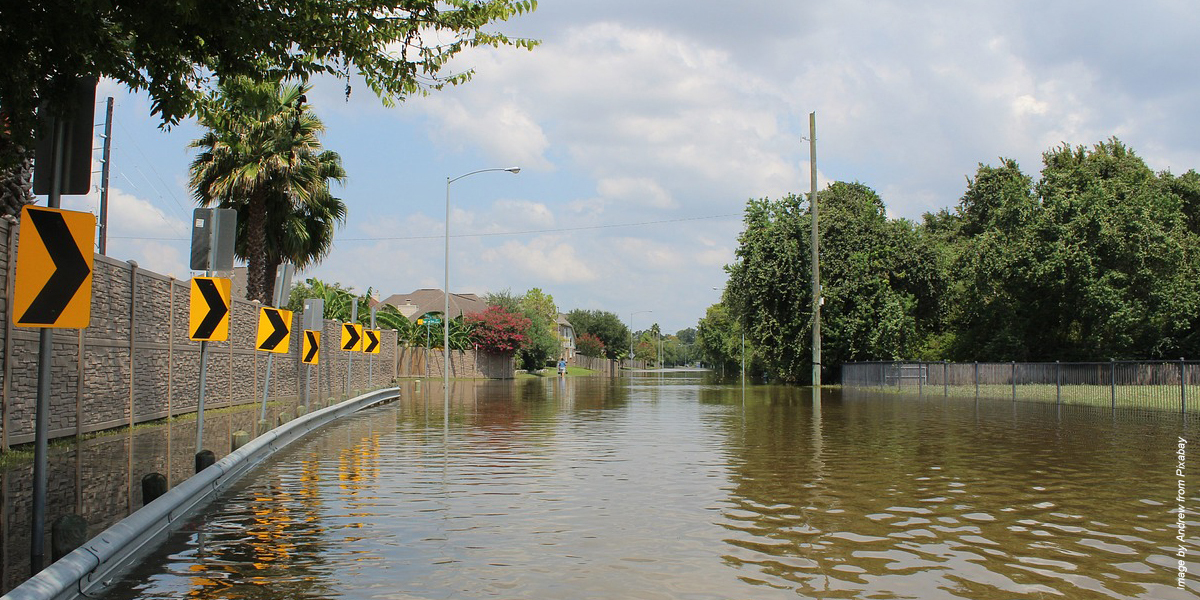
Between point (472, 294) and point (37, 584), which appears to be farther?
point (472, 294)

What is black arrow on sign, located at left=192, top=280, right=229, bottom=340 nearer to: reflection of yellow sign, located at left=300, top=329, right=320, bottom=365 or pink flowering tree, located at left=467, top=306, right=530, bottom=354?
reflection of yellow sign, located at left=300, top=329, right=320, bottom=365

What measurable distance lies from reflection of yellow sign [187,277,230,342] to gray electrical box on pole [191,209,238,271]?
244 mm

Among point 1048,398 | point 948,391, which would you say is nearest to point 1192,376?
A: point 1048,398

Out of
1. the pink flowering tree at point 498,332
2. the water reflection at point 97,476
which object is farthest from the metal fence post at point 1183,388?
the pink flowering tree at point 498,332

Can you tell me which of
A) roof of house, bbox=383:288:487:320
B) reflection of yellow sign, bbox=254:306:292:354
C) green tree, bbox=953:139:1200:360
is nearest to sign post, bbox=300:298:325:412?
reflection of yellow sign, bbox=254:306:292:354

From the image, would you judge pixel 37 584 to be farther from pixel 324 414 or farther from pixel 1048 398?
pixel 1048 398

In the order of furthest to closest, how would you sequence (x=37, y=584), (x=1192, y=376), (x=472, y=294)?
(x=472, y=294)
(x=1192, y=376)
(x=37, y=584)

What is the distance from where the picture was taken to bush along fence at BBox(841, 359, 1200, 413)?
25266 millimetres

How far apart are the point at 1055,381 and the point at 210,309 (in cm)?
2609

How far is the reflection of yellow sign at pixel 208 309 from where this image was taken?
41.4ft

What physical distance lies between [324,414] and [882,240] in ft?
114

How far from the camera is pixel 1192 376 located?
25.0m

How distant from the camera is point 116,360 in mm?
17234

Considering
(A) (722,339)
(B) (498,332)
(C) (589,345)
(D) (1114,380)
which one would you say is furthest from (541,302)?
(D) (1114,380)
